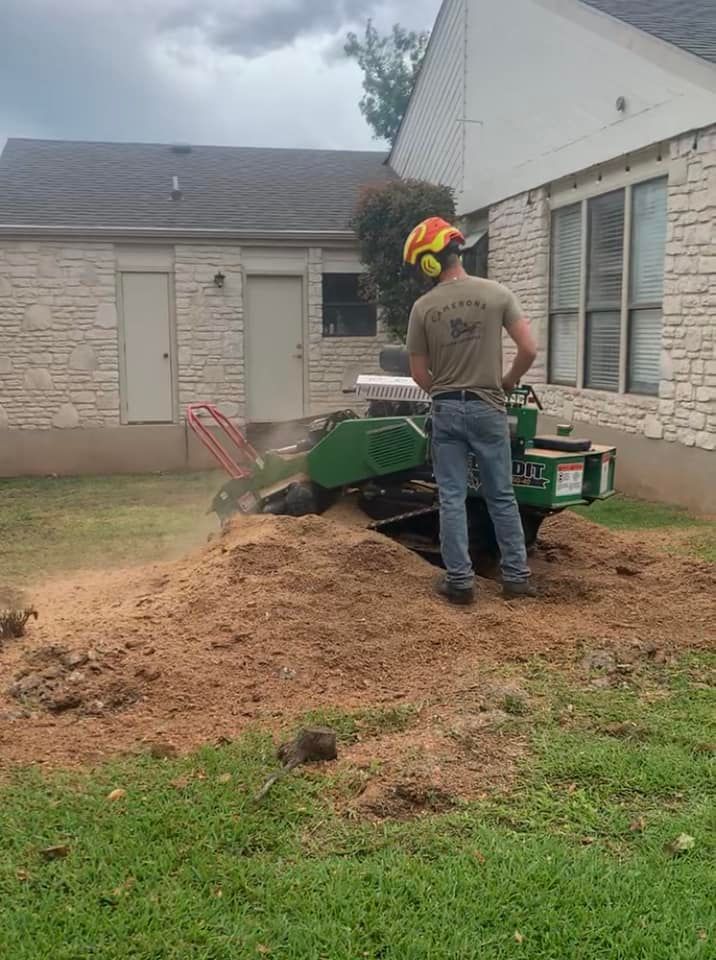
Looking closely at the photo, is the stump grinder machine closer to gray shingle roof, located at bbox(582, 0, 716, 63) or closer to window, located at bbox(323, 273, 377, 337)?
gray shingle roof, located at bbox(582, 0, 716, 63)

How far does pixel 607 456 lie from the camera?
572 centimetres

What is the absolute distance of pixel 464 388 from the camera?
5094mm

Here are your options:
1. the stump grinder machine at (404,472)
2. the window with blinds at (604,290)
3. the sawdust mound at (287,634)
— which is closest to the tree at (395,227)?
the window with blinds at (604,290)

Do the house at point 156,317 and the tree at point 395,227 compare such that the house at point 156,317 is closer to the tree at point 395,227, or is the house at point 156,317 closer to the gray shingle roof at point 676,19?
the tree at point 395,227

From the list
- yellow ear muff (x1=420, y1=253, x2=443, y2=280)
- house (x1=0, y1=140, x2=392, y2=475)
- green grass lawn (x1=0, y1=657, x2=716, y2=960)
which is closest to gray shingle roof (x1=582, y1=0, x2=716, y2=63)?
yellow ear muff (x1=420, y1=253, x2=443, y2=280)

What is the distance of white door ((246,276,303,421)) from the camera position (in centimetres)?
1433

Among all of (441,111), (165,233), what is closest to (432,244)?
(165,233)

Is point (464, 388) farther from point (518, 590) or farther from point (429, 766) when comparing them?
point (429, 766)

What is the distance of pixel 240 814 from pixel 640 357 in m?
7.84

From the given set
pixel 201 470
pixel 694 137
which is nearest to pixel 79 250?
pixel 201 470

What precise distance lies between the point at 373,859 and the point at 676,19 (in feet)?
31.3

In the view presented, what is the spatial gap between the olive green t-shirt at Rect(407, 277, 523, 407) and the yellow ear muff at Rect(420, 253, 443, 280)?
0.28 feet

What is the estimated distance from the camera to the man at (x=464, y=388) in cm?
506

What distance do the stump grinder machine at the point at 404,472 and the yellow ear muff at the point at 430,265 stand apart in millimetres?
857
